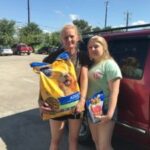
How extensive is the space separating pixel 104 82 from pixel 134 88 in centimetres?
52

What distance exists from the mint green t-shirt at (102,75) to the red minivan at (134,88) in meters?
0.47

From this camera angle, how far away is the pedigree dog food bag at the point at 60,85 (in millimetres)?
3223

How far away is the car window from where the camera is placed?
371 cm

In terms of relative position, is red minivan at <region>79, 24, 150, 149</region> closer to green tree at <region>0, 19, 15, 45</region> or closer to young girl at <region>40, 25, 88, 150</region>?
young girl at <region>40, 25, 88, 150</region>

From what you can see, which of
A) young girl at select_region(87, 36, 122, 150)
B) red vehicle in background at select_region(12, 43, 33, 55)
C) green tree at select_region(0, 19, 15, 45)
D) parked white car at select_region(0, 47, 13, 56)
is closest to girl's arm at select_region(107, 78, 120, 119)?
young girl at select_region(87, 36, 122, 150)

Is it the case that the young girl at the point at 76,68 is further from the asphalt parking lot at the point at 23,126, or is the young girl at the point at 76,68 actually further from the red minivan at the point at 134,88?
the asphalt parking lot at the point at 23,126

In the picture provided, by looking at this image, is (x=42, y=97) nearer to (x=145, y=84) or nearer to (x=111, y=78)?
(x=111, y=78)

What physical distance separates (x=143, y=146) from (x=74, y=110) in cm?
103

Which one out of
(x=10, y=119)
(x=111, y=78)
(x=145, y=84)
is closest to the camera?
(x=111, y=78)

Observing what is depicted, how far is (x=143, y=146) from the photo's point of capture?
3.75 meters

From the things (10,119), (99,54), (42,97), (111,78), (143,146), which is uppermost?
(99,54)

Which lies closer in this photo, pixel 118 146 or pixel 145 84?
pixel 145 84

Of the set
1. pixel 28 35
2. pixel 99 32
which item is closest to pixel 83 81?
pixel 99 32

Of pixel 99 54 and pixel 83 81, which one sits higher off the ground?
pixel 99 54
